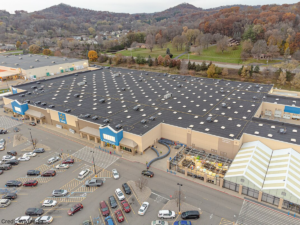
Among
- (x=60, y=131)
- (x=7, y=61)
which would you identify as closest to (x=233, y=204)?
(x=60, y=131)

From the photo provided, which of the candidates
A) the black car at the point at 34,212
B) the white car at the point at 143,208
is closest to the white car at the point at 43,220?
the black car at the point at 34,212

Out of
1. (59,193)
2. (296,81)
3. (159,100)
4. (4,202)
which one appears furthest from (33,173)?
(296,81)

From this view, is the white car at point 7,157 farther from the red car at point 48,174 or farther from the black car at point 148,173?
the black car at point 148,173

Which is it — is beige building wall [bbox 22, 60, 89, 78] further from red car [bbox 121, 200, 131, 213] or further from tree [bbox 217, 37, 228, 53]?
red car [bbox 121, 200, 131, 213]

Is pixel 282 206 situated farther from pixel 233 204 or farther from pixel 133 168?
pixel 133 168

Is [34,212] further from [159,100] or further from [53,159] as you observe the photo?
[159,100]

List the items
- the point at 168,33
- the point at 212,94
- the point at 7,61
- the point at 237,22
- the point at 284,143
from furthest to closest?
the point at 168,33 → the point at 237,22 → the point at 7,61 → the point at 212,94 → the point at 284,143
